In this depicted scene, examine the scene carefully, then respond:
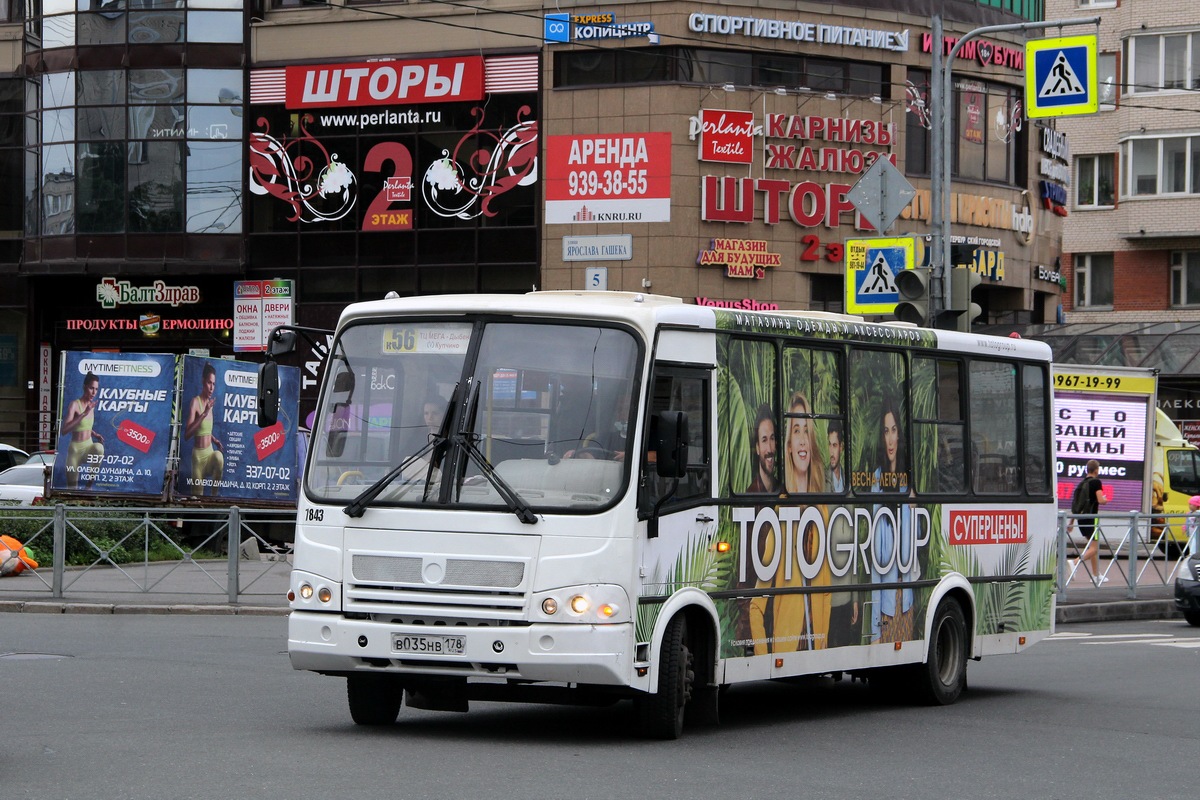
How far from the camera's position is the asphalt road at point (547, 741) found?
8.85 m

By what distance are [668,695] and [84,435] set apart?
19.3m

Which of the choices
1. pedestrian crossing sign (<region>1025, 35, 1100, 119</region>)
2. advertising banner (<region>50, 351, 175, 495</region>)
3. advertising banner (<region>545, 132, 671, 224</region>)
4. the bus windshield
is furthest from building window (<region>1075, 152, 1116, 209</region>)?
the bus windshield

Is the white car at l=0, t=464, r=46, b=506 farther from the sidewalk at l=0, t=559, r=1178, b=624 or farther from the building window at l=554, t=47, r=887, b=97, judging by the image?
the building window at l=554, t=47, r=887, b=97

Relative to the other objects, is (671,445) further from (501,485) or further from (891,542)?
(891,542)

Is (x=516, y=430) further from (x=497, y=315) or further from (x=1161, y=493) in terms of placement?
(x=1161, y=493)

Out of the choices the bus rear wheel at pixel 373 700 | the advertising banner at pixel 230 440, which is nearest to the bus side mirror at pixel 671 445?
the bus rear wheel at pixel 373 700

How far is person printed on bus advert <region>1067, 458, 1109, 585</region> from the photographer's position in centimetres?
2466

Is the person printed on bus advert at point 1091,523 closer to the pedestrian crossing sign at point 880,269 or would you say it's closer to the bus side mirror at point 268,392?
the pedestrian crossing sign at point 880,269

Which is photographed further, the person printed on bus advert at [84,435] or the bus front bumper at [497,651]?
the person printed on bus advert at [84,435]

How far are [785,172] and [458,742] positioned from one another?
3253 cm

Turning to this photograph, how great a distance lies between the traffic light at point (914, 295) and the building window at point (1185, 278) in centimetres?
4089

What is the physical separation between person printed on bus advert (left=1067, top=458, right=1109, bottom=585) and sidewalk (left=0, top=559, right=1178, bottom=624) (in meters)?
0.62

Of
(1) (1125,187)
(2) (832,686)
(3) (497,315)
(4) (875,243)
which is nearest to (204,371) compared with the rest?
(4) (875,243)

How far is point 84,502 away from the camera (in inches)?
1089
